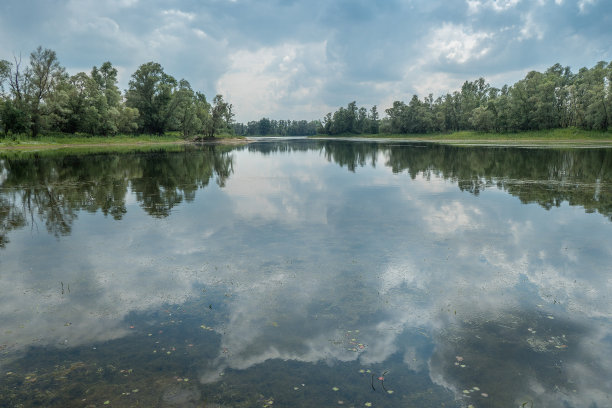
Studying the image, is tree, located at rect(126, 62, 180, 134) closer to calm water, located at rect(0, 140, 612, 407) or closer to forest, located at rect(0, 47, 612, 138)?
forest, located at rect(0, 47, 612, 138)

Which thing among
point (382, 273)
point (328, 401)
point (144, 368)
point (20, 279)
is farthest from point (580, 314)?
point (20, 279)

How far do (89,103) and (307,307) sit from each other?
9880 centimetres

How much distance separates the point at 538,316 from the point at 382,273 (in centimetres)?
370

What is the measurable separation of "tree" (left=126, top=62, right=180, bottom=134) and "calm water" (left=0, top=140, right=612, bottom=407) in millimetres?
107090

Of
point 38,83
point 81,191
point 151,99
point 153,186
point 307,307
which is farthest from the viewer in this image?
point 151,99

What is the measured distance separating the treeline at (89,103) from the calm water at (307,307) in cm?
7431

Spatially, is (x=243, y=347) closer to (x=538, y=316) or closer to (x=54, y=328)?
(x=54, y=328)

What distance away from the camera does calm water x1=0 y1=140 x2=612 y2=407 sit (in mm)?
6004

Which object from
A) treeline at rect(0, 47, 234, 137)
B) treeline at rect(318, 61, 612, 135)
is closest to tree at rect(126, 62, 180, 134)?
treeline at rect(0, 47, 234, 137)

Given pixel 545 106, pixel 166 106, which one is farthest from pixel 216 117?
pixel 545 106

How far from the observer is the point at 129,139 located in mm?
99938

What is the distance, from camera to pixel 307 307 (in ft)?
28.0

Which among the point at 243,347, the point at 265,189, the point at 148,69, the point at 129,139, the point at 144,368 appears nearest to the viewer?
the point at 144,368

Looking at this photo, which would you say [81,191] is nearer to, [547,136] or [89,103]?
[89,103]
